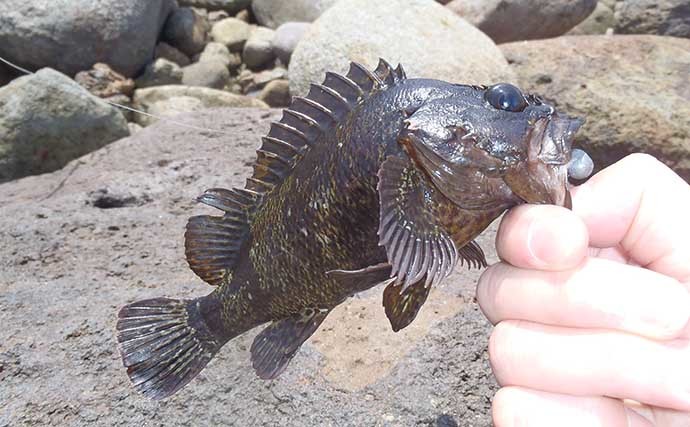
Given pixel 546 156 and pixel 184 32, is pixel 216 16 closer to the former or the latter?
pixel 184 32

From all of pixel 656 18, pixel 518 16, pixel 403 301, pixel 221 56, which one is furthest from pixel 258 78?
pixel 403 301

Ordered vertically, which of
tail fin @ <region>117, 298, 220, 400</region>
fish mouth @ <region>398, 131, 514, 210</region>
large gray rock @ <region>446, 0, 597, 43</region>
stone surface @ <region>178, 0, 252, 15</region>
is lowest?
stone surface @ <region>178, 0, 252, 15</region>

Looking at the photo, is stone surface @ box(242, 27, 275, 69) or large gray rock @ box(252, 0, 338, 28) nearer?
stone surface @ box(242, 27, 275, 69)

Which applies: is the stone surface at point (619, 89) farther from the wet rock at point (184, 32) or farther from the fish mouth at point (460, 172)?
the wet rock at point (184, 32)

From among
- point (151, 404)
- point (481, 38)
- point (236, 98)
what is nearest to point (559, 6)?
point (481, 38)

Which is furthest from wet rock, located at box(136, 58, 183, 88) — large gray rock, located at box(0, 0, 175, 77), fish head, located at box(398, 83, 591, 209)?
fish head, located at box(398, 83, 591, 209)

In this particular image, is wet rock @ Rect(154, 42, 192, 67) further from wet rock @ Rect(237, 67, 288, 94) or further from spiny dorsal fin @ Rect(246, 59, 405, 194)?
spiny dorsal fin @ Rect(246, 59, 405, 194)

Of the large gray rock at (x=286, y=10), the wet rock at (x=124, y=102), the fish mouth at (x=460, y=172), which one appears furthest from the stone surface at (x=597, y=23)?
the fish mouth at (x=460, y=172)
